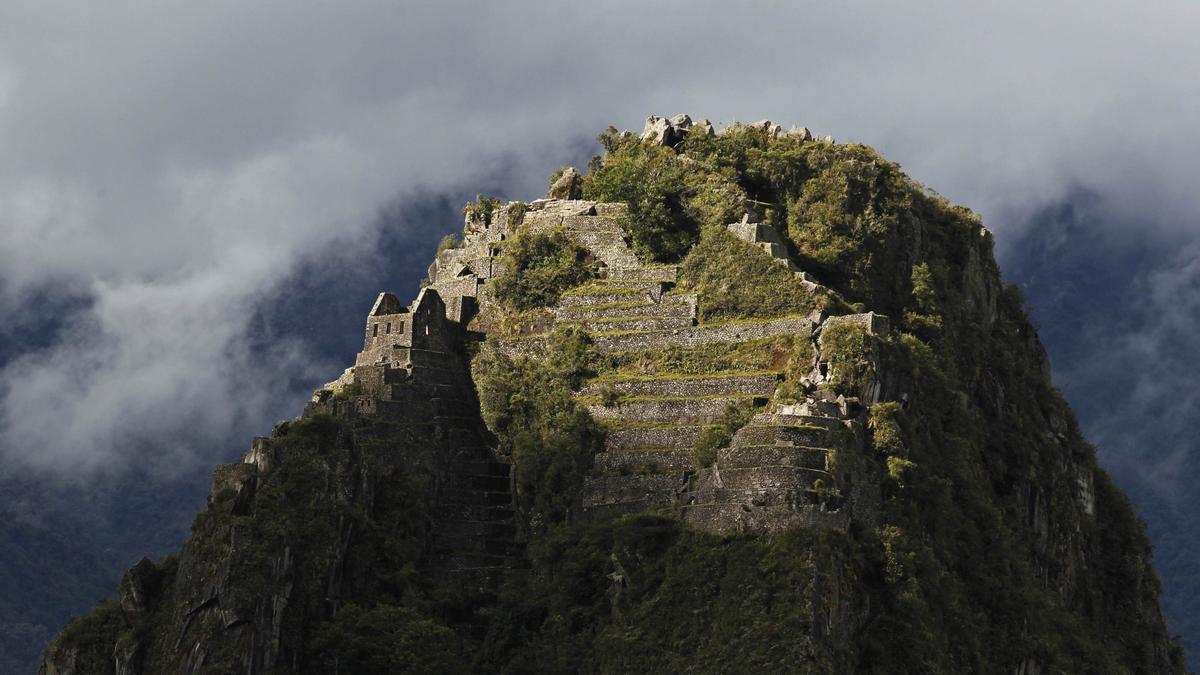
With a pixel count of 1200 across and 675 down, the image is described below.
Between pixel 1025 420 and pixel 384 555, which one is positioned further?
pixel 1025 420

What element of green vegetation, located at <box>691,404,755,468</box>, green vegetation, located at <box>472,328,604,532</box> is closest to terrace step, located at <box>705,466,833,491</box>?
green vegetation, located at <box>691,404,755,468</box>

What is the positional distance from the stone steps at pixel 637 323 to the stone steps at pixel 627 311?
0.70ft

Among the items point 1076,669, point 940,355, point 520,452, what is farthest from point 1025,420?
point 520,452

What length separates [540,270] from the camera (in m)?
119

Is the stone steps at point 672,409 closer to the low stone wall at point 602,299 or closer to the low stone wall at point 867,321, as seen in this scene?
the low stone wall at point 867,321

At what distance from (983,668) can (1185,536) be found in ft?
275

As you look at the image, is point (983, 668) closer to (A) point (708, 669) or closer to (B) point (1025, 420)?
(A) point (708, 669)

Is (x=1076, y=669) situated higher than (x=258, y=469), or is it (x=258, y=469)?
(x=258, y=469)

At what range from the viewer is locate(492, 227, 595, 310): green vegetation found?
11819 centimetres

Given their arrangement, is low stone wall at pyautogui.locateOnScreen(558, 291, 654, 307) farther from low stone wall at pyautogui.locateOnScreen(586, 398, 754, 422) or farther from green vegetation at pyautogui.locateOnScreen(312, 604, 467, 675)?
green vegetation at pyautogui.locateOnScreen(312, 604, 467, 675)

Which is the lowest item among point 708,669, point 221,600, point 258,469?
point 708,669

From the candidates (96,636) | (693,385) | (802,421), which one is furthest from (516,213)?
(96,636)

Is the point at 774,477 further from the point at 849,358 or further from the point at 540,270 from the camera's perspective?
the point at 540,270

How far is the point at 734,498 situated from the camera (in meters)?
98.1
